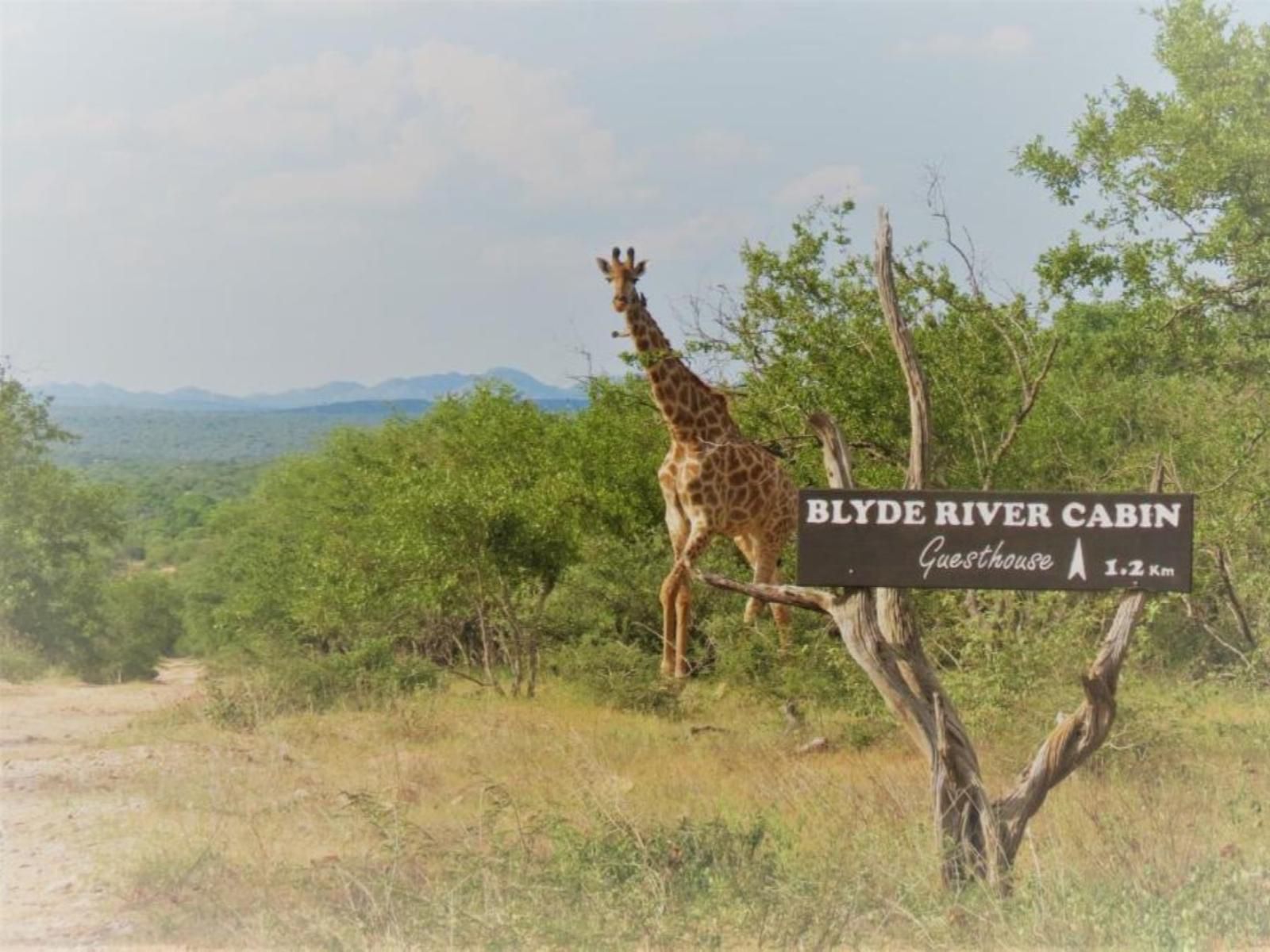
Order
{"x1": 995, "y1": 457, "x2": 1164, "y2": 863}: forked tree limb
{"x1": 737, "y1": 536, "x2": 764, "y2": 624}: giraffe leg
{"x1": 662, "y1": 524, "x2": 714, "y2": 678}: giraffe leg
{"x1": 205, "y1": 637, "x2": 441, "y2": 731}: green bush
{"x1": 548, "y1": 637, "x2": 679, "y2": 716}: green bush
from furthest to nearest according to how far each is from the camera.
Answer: {"x1": 205, "y1": 637, "x2": 441, "y2": 731}: green bush → {"x1": 548, "y1": 637, "x2": 679, "y2": 716}: green bush → {"x1": 737, "y1": 536, "x2": 764, "y2": 624}: giraffe leg → {"x1": 662, "y1": 524, "x2": 714, "y2": 678}: giraffe leg → {"x1": 995, "y1": 457, "x2": 1164, "y2": 863}: forked tree limb

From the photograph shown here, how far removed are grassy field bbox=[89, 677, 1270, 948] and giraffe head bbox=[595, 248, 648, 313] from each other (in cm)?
347

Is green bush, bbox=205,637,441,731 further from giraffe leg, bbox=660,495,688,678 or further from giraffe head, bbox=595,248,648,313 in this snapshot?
giraffe head, bbox=595,248,648,313

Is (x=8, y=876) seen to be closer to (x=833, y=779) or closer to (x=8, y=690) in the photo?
(x=833, y=779)

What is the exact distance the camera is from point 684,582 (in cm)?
1204

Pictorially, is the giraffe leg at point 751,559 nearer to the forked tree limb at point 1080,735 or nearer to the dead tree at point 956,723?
the dead tree at point 956,723

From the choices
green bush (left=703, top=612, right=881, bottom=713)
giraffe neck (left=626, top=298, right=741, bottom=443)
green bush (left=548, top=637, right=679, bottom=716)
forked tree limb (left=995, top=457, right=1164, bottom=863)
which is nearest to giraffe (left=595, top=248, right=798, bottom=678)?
giraffe neck (left=626, top=298, right=741, bottom=443)

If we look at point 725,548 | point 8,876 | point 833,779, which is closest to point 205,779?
point 8,876

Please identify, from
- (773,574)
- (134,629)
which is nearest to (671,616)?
(773,574)

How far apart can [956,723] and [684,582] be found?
6.09m

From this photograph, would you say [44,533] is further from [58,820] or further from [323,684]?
[58,820]

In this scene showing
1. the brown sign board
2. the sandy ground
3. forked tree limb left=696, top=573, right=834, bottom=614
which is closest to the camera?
the brown sign board

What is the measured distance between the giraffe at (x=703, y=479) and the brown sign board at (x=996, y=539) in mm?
5559

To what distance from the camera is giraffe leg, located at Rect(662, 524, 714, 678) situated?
11680mm

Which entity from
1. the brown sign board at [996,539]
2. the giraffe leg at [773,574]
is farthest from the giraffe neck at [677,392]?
the brown sign board at [996,539]
